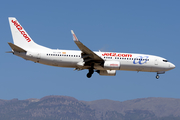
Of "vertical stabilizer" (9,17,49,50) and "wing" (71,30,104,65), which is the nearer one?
"wing" (71,30,104,65)

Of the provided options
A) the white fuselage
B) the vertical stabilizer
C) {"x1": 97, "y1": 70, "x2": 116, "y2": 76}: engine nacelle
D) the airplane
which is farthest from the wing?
the vertical stabilizer

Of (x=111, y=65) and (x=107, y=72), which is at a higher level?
(x=111, y=65)

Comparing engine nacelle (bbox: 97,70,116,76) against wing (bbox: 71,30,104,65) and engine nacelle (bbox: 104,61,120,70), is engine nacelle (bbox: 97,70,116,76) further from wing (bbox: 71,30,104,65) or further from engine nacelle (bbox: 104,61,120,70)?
wing (bbox: 71,30,104,65)

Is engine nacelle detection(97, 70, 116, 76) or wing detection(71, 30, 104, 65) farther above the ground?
wing detection(71, 30, 104, 65)

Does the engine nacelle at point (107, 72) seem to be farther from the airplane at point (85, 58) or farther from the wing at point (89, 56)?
the wing at point (89, 56)

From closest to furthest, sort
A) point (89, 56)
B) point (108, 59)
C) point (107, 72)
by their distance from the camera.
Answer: point (89, 56), point (108, 59), point (107, 72)

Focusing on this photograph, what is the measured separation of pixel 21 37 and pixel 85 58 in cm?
1170

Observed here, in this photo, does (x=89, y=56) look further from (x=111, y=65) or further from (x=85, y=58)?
(x=111, y=65)

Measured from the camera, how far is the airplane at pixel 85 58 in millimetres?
51312

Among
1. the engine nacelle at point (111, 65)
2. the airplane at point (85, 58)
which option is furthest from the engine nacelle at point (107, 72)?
the engine nacelle at point (111, 65)

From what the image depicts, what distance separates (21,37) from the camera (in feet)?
180

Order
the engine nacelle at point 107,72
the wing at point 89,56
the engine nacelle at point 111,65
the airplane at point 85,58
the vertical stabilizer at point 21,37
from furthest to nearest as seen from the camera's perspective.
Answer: the engine nacelle at point 107,72 → the vertical stabilizer at point 21,37 → the engine nacelle at point 111,65 → the airplane at point 85,58 → the wing at point 89,56

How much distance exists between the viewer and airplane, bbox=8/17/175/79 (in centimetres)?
5131

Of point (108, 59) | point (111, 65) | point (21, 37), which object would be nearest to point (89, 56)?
point (108, 59)
